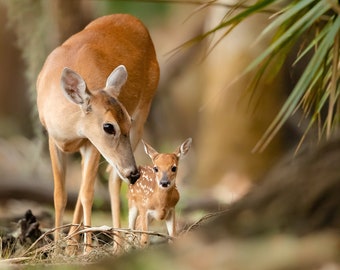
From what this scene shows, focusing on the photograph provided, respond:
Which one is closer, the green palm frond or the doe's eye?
the green palm frond

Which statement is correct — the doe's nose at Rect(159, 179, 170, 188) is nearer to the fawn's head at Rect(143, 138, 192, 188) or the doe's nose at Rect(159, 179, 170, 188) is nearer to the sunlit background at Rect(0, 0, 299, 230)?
the fawn's head at Rect(143, 138, 192, 188)

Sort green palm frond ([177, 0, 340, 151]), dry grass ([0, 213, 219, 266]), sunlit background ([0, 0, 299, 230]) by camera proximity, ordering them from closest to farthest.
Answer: dry grass ([0, 213, 219, 266]) → green palm frond ([177, 0, 340, 151]) → sunlit background ([0, 0, 299, 230])

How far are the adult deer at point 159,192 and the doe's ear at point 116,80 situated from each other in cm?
42

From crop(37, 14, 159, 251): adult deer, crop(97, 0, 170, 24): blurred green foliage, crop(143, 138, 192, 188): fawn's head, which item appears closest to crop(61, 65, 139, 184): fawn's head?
crop(37, 14, 159, 251): adult deer

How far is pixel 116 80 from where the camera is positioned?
6.24 m

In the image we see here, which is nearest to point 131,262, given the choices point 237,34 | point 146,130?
point 237,34

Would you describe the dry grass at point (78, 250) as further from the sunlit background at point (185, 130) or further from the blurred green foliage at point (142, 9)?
the blurred green foliage at point (142, 9)

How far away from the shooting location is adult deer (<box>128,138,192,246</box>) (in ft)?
19.2

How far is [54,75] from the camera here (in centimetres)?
657

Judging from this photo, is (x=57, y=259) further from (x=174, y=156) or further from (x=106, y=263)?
(x=106, y=263)

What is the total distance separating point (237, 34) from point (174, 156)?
7.63 metres

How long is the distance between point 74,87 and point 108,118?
0.83 feet

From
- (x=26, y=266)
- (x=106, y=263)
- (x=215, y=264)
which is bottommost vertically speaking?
(x=215, y=264)

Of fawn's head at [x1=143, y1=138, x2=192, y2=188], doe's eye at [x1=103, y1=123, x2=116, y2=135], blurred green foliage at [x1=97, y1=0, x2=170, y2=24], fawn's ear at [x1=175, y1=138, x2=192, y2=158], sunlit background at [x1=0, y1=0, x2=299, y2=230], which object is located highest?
blurred green foliage at [x1=97, y1=0, x2=170, y2=24]
